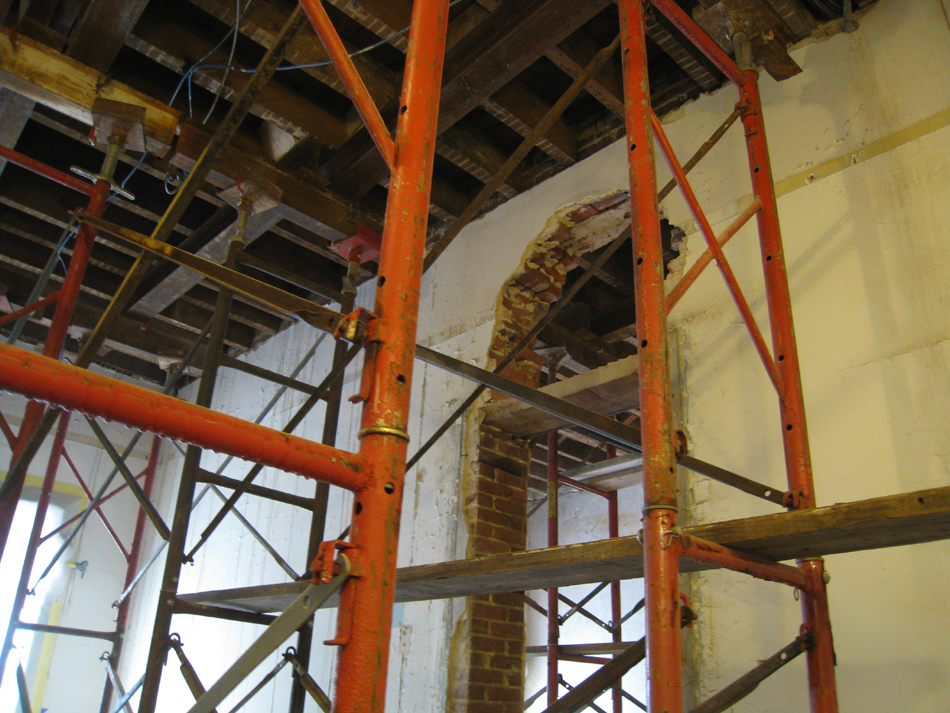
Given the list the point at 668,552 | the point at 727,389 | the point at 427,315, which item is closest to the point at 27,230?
the point at 427,315

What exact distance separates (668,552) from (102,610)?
25.3 ft

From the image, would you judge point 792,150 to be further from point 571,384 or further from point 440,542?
point 440,542

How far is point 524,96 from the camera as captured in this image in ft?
14.8

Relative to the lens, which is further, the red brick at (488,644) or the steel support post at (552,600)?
the steel support post at (552,600)

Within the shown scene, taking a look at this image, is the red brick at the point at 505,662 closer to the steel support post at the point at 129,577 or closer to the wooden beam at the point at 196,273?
the steel support post at the point at 129,577

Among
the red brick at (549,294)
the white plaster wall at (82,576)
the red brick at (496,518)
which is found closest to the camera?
the red brick at (496,518)

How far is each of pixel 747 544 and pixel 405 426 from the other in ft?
3.45

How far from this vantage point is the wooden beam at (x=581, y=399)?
12.5ft

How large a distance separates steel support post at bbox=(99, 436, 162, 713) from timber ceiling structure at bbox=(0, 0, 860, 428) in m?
2.10

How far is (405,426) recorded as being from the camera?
61.8 inches

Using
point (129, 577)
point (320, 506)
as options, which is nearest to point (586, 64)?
point (320, 506)

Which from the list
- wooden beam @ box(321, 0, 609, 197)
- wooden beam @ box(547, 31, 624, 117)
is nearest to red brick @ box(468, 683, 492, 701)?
wooden beam @ box(321, 0, 609, 197)

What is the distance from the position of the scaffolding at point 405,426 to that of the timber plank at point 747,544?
0.02 m

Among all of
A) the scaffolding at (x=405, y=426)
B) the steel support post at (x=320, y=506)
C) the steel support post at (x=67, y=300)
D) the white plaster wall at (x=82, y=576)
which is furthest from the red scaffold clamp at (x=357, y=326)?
the white plaster wall at (x=82, y=576)
